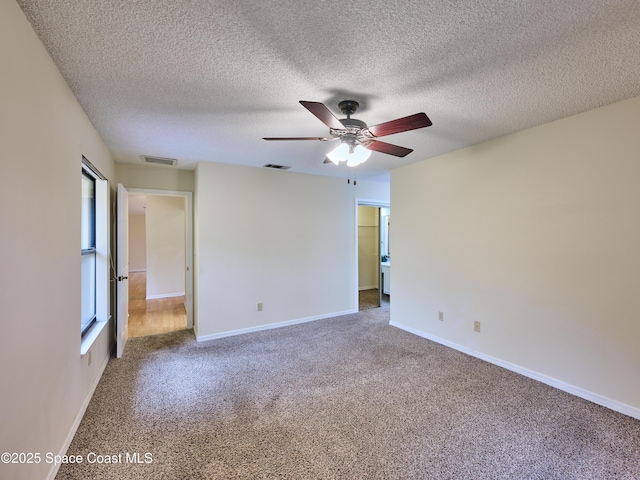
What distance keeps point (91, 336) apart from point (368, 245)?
5.90m

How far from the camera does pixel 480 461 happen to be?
5.91 feet

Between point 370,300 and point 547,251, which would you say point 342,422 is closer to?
point 547,251

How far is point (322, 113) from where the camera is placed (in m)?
1.81

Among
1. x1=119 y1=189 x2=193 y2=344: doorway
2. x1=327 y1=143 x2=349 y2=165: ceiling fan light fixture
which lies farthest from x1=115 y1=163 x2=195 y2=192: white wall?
x1=327 y1=143 x2=349 y2=165: ceiling fan light fixture

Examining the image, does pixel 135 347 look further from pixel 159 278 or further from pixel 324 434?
pixel 159 278

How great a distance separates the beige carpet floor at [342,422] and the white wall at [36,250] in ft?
1.66

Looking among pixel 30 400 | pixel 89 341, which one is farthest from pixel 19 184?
pixel 89 341

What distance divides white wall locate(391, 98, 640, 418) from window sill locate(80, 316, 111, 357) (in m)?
3.72

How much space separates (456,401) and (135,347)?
3706 mm

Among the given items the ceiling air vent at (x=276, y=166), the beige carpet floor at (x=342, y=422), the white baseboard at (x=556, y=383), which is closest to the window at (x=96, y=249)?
the beige carpet floor at (x=342, y=422)

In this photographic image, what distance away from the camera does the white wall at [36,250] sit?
1247 mm

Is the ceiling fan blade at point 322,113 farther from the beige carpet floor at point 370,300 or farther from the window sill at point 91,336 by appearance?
the beige carpet floor at point 370,300

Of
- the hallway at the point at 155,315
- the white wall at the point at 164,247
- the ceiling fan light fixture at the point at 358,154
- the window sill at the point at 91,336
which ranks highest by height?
the ceiling fan light fixture at the point at 358,154

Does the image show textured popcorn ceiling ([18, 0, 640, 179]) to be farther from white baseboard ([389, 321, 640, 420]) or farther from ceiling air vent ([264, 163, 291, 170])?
white baseboard ([389, 321, 640, 420])
